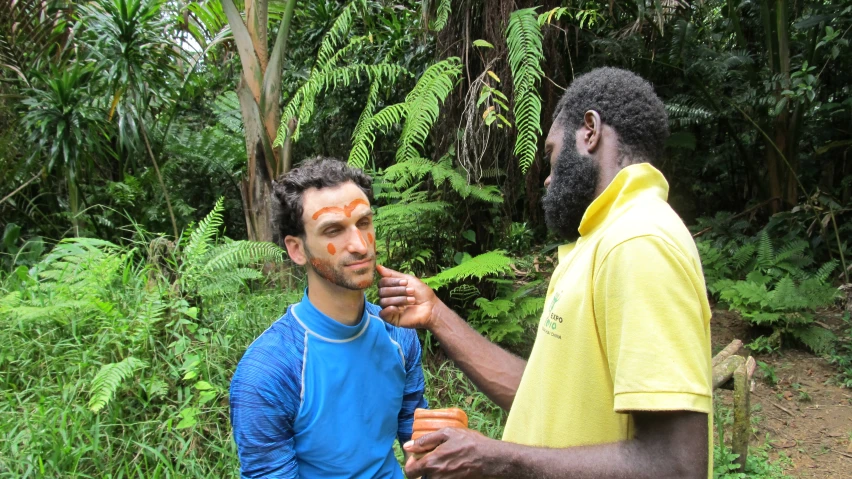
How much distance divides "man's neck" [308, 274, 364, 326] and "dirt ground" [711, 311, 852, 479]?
3.13 metres

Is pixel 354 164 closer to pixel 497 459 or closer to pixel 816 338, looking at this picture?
pixel 497 459

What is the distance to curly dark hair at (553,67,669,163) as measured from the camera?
60.1 inches

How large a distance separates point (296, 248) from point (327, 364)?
0.46 m

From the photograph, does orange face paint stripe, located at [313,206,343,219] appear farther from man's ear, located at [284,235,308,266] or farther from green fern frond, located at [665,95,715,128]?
green fern frond, located at [665,95,715,128]

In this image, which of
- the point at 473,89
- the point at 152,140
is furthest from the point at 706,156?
the point at 152,140

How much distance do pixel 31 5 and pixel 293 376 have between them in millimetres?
7441

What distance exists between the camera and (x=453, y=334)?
2162 millimetres

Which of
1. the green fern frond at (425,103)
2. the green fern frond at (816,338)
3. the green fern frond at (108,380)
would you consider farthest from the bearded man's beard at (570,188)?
the green fern frond at (816,338)

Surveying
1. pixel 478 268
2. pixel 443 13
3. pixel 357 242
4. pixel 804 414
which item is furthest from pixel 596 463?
pixel 804 414

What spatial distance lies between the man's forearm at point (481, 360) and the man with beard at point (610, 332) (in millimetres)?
392

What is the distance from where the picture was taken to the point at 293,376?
1.80 metres

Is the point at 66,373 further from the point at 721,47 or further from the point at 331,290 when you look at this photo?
the point at 721,47

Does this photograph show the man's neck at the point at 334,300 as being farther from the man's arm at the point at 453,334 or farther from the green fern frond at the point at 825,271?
the green fern frond at the point at 825,271

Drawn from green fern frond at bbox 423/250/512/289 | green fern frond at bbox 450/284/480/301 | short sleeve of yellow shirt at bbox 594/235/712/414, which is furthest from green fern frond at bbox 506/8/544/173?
short sleeve of yellow shirt at bbox 594/235/712/414
